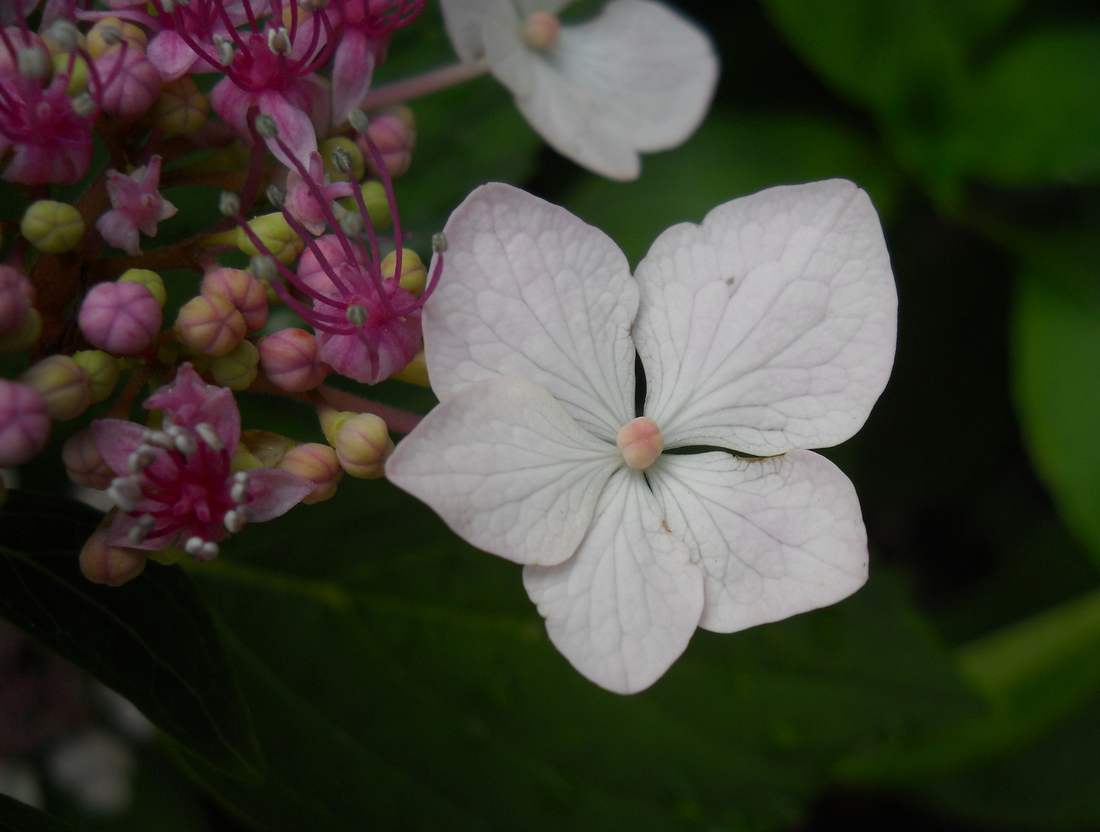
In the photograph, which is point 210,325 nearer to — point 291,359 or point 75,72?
point 291,359

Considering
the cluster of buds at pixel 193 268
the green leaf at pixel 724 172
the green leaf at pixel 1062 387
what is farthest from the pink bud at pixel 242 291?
the green leaf at pixel 1062 387

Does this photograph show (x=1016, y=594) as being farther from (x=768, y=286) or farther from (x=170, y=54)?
(x=170, y=54)

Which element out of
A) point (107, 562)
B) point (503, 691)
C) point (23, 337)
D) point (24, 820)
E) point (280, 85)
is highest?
point (280, 85)

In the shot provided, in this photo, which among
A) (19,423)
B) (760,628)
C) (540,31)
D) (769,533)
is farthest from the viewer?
(760,628)

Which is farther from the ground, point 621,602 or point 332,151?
point 332,151

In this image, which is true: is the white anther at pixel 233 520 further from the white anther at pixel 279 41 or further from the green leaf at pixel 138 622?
the white anther at pixel 279 41

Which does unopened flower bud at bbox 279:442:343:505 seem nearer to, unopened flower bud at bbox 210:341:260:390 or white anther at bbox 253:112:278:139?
Result: unopened flower bud at bbox 210:341:260:390

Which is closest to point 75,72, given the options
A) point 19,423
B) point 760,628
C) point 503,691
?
point 19,423

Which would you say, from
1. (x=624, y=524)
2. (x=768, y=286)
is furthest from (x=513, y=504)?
A: (x=768, y=286)

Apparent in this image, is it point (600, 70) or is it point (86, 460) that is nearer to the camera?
point (86, 460)
